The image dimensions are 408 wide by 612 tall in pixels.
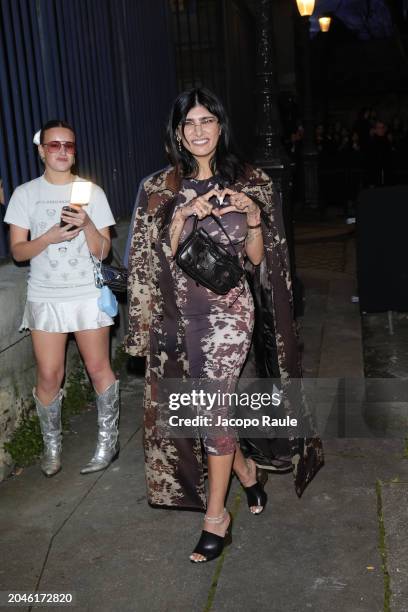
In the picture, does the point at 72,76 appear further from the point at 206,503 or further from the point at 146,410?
the point at 206,503

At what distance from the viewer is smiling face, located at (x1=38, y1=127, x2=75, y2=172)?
409 centimetres

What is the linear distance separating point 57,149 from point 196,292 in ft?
4.07

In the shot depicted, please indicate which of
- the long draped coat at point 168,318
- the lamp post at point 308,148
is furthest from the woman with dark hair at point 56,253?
the lamp post at point 308,148

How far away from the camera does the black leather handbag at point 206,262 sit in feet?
10.8

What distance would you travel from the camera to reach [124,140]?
702cm

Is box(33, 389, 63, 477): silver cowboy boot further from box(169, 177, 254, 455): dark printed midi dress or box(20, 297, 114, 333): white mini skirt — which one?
box(169, 177, 254, 455): dark printed midi dress

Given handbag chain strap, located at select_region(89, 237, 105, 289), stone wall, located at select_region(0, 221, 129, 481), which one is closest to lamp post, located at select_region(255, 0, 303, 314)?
stone wall, located at select_region(0, 221, 129, 481)

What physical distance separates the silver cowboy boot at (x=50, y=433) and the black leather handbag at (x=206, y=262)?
154 cm

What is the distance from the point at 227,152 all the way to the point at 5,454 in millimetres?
2185

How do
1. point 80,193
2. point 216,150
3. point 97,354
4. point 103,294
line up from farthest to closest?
1. point 97,354
2. point 103,294
3. point 80,193
4. point 216,150

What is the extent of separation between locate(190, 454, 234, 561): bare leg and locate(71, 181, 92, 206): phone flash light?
4.66ft

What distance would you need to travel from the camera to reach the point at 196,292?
349cm

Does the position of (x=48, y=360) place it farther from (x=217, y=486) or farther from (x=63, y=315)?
(x=217, y=486)

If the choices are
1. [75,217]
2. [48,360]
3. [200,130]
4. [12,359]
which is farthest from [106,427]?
[200,130]
